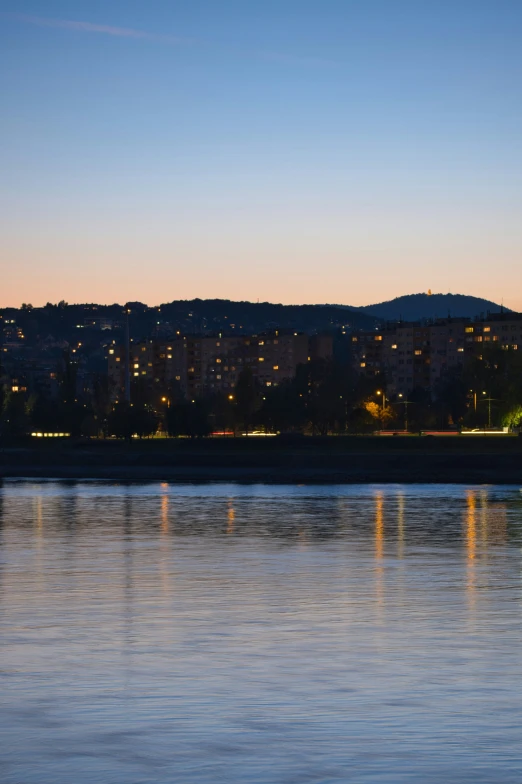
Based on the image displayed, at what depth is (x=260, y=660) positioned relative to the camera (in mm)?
17094

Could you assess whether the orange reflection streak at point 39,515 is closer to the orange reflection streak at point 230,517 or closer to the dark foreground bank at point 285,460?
the orange reflection streak at point 230,517

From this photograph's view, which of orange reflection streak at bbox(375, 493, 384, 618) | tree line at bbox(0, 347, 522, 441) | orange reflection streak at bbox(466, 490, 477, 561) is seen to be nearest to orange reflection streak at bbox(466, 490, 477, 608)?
orange reflection streak at bbox(466, 490, 477, 561)

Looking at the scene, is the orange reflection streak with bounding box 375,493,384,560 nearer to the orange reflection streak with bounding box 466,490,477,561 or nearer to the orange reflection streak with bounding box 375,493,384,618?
the orange reflection streak with bounding box 375,493,384,618

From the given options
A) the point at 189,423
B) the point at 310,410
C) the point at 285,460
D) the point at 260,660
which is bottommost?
the point at 260,660

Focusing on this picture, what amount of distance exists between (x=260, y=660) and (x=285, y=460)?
83.4 m

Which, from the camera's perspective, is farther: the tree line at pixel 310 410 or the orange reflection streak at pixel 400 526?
the tree line at pixel 310 410

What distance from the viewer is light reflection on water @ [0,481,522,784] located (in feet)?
38.9

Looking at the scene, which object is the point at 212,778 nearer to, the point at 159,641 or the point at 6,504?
the point at 159,641

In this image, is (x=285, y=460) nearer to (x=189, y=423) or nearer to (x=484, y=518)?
(x=189, y=423)

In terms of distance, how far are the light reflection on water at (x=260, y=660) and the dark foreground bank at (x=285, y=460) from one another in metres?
51.1

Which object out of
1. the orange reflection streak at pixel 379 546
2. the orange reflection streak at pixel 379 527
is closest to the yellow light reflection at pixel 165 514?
the orange reflection streak at pixel 379 527

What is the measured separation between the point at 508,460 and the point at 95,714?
267 ft

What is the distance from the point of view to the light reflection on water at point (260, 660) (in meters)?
11.8

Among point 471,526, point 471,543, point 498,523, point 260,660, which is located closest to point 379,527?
point 471,526
